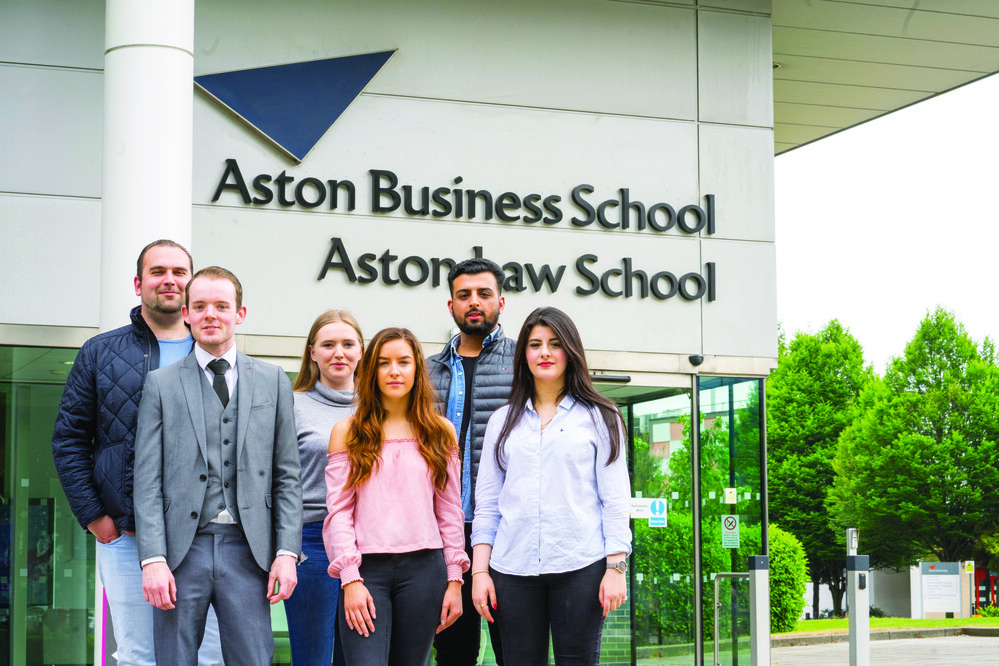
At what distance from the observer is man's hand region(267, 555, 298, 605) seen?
4113 millimetres

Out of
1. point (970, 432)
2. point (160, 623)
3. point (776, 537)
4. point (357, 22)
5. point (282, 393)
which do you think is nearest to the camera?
point (160, 623)

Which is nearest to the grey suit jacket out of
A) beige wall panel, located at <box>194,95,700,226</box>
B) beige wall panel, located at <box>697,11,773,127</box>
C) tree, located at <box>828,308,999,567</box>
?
beige wall panel, located at <box>194,95,700,226</box>

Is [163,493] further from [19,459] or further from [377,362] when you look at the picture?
[19,459]

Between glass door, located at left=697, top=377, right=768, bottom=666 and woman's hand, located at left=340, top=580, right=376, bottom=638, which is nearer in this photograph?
woman's hand, located at left=340, top=580, right=376, bottom=638

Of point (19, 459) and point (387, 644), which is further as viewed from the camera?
point (19, 459)

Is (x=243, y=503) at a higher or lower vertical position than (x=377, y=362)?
lower

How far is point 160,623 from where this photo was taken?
13.2 ft

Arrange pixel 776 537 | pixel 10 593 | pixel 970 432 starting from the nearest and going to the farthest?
pixel 10 593
pixel 776 537
pixel 970 432

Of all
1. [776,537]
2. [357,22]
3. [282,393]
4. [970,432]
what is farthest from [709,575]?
[970,432]

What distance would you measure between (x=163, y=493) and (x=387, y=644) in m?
0.99

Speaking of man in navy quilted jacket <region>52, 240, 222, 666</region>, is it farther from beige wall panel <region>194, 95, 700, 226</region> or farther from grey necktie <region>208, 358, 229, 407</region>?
beige wall panel <region>194, 95, 700, 226</region>

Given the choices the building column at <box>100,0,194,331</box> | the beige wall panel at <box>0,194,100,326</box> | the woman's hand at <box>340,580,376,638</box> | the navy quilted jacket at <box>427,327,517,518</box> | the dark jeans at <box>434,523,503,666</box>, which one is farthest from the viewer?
the beige wall panel at <box>0,194,100,326</box>

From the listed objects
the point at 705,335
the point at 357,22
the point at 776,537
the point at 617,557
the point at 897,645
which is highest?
the point at 357,22

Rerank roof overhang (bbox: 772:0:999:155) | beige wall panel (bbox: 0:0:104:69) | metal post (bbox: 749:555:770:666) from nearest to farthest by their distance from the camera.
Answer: beige wall panel (bbox: 0:0:104:69), metal post (bbox: 749:555:770:666), roof overhang (bbox: 772:0:999:155)
